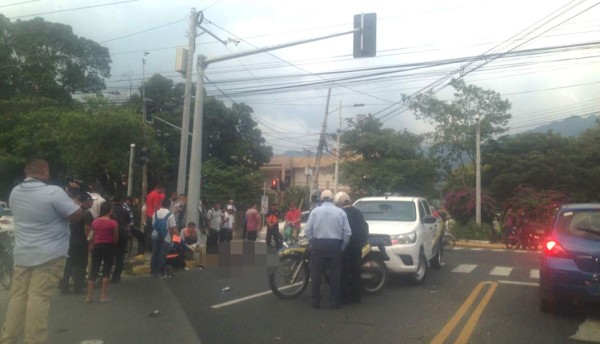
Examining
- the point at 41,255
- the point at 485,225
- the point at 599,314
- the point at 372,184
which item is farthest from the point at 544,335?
the point at 372,184

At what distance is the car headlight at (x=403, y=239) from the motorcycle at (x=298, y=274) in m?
1.03

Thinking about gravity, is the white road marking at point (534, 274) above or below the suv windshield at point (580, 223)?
below

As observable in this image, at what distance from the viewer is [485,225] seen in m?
31.2

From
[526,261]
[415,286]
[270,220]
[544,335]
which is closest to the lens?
[544,335]

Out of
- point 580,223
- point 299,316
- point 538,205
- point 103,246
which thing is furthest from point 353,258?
point 538,205

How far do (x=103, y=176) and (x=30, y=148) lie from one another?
476cm

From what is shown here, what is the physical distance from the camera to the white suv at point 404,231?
11.1 metres

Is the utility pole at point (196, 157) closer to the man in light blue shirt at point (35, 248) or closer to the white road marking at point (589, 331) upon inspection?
the man in light blue shirt at point (35, 248)

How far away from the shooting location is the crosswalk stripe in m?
14.2

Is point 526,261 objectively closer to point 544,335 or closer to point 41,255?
point 544,335

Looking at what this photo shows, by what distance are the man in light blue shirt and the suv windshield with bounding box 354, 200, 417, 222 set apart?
7429 millimetres

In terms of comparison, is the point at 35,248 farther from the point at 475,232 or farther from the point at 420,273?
the point at 475,232

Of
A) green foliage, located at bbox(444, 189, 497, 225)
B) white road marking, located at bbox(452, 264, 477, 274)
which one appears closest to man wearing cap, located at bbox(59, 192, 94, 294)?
white road marking, located at bbox(452, 264, 477, 274)

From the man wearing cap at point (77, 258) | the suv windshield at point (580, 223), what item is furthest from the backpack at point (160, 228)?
the suv windshield at point (580, 223)
